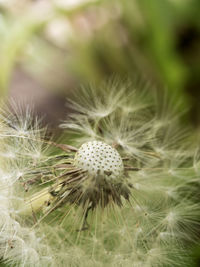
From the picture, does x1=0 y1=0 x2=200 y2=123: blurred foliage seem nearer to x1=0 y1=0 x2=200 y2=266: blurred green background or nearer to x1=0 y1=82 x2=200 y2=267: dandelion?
x1=0 y1=0 x2=200 y2=266: blurred green background

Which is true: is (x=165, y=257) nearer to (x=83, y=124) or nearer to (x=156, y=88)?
(x=83, y=124)

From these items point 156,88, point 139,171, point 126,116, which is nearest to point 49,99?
point 156,88

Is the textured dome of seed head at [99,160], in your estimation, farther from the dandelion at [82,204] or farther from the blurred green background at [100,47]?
the blurred green background at [100,47]

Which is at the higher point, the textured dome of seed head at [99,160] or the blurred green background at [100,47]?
the blurred green background at [100,47]

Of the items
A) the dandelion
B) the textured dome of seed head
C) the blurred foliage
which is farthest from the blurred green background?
the textured dome of seed head

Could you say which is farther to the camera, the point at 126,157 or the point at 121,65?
the point at 121,65

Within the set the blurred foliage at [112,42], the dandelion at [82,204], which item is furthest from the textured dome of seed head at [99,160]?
the blurred foliage at [112,42]
